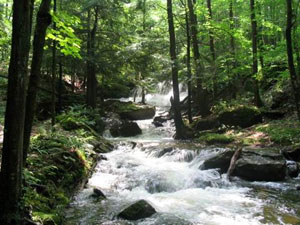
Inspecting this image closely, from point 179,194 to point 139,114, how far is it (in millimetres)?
14824

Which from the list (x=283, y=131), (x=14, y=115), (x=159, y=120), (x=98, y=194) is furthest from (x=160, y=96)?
(x=14, y=115)

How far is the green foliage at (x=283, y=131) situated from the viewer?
11853mm

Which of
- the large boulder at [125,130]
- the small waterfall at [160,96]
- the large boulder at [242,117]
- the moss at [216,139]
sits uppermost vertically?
the small waterfall at [160,96]

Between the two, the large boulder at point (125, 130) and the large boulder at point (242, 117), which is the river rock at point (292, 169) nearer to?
the large boulder at point (242, 117)

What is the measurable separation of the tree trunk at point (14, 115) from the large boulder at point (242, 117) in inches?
522

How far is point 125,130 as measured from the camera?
18.3 meters

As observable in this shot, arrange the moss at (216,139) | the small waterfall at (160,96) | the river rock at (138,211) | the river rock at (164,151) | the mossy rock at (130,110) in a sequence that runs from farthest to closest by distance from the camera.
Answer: the small waterfall at (160,96)
the mossy rock at (130,110)
the moss at (216,139)
the river rock at (164,151)
the river rock at (138,211)

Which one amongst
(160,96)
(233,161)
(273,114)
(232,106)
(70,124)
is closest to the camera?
(233,161)

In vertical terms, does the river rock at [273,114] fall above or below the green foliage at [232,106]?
below

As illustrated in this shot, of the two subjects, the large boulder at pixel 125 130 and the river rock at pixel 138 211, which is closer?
the river rock at pixel 138 211

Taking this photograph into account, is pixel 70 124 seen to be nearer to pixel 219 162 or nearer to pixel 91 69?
pixel 91 69

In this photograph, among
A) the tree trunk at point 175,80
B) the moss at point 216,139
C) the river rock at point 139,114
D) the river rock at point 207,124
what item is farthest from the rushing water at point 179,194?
the river rock at point 139,114

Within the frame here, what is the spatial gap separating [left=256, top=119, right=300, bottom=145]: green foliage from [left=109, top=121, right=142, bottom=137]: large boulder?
25.3ft

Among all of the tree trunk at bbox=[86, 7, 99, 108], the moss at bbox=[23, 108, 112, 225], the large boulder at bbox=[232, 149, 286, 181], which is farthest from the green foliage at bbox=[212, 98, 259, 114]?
the moss at bbox=[23, 108, 112, 225]
